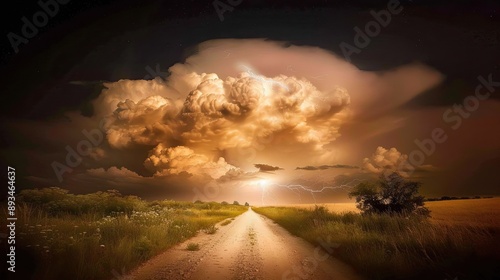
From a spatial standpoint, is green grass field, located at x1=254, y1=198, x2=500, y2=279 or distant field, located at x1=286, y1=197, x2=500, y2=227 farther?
A: distant field, located at x1=286, y1=197, x2=500, y2=227

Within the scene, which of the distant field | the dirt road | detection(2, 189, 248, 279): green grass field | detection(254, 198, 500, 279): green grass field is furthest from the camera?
the distant field

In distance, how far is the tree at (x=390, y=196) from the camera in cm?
2097

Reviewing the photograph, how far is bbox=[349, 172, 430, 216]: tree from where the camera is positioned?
68.8 ft

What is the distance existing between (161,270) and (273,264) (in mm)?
3697

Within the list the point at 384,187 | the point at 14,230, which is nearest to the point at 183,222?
the point at 14,230

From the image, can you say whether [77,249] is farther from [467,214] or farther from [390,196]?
[467,214]

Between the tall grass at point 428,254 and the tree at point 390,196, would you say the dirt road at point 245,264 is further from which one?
the tree at point 390,196

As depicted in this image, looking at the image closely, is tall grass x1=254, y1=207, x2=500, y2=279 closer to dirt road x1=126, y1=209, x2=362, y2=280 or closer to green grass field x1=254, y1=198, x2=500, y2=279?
green grass field x1=254, y1=198, x2=500, y2=279

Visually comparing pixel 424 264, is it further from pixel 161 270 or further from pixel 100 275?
pixel 100 275

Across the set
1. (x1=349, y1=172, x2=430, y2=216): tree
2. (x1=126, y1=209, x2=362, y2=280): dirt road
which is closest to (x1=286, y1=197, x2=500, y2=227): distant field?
(x1=349, y1=172, x2=430, y2=216): tree

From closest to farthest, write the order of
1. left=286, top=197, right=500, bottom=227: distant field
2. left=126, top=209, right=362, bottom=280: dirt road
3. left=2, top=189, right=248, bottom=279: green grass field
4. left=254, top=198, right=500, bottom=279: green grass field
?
left=254, top=198, right=500, bottom=279: green grass field → left=2, top=189, right=248, bottom=279: green grass field → left=126, top=209, right=362, bottom=280: dirt road → left=286, top=197, right=500, bottom=227: distant field

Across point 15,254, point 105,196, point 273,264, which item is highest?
point 105,196

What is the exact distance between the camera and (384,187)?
22000 mm

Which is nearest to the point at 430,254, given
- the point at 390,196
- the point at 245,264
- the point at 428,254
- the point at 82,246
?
the point at 428,254
